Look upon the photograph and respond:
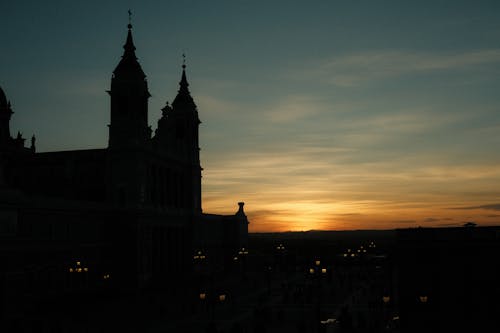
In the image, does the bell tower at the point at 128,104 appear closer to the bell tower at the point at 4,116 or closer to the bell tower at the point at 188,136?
the bell tower at the point at 188,136

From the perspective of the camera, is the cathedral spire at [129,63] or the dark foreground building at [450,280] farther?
the cathedral spire at [129,63]

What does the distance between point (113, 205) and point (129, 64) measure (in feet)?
49.3

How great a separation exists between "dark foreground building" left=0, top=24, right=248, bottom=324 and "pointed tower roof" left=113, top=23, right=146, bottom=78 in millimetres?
106

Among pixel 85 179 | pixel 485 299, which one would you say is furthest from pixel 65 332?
pixel 85 179

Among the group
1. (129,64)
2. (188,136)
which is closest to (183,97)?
(188,136)

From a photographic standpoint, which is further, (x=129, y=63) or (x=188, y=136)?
(x=188, y=136)

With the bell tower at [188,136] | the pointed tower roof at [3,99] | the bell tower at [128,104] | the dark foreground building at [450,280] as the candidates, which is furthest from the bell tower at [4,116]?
the dark foreground building at [450,280]

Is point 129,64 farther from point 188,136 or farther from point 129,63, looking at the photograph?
point 188,136

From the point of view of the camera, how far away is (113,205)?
186 feet

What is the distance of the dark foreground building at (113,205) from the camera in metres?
44.0

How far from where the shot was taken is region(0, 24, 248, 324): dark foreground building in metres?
44.0

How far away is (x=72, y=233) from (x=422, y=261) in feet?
99.5

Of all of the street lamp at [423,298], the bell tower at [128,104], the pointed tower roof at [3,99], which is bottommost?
the street lamp at [423,298]

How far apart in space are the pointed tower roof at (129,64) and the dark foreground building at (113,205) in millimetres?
106
